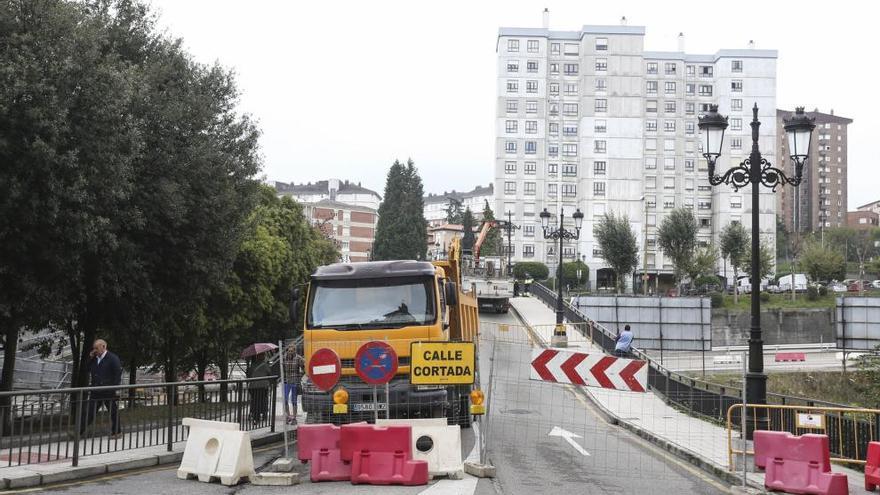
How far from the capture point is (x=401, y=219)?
93938 mm

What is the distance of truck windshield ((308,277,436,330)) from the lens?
1408 centimetres

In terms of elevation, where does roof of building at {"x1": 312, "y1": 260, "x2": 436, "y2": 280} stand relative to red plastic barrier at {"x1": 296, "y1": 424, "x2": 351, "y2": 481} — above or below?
above

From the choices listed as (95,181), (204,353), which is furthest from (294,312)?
(204,353)

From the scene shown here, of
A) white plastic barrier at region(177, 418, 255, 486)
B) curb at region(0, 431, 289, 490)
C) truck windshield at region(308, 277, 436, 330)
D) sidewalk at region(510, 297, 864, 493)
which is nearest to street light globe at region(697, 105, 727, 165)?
sidewalk at region(510, 297, 864, 493)

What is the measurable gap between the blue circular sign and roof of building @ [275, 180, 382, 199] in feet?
495

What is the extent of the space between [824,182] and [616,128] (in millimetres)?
103028

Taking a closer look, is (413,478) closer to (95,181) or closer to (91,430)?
(91,430)

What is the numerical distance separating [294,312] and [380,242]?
78.9 meters

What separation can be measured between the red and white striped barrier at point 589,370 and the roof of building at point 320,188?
493ft

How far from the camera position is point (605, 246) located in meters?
69.6

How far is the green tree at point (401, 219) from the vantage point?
305 feet

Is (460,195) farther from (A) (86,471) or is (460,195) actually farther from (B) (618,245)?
(A) (86,471)

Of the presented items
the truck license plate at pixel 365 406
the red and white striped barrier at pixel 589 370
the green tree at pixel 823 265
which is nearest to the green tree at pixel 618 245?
the green tree at pixel 823 265

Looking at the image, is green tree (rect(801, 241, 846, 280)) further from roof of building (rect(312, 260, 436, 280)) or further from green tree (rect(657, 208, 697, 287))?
roof of building (rect(312, 260, 436, 280))
